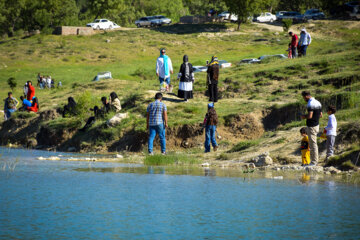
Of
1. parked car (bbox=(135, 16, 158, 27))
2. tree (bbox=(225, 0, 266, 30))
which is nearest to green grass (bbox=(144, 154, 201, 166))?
tree (bbox=(225, 0, 266, 30))

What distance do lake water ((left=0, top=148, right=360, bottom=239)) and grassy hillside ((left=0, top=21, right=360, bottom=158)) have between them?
6599mm

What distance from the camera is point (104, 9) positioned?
9144cm

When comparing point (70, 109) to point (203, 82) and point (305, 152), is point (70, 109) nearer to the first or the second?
point (203, 82)

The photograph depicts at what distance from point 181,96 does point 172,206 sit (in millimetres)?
13825

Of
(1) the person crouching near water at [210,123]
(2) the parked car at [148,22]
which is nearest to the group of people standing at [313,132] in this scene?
(1) the person crouching near water at [210,123]

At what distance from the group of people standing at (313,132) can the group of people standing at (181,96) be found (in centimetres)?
418

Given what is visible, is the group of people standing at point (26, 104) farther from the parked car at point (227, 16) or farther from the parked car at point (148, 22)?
the parked car at point (227, 16)

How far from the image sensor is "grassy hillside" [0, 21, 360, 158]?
21047 mm

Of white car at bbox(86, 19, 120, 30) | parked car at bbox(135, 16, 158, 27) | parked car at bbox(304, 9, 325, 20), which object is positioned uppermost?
parked car at bbox(304, 9, 325, 20)

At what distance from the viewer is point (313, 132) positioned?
14039 millimetres

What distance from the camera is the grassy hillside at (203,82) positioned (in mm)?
21047

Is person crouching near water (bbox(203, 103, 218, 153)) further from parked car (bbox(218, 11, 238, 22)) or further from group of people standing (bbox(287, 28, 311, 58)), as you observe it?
parked car (bbox(218, 11, 238, 22))

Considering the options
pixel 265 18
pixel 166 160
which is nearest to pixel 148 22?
pixel 265 18

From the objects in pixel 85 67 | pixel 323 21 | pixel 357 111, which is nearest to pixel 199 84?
pixel 357 111
